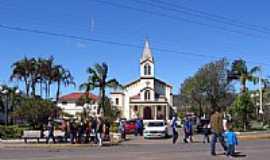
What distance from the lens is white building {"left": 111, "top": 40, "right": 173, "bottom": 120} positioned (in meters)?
110

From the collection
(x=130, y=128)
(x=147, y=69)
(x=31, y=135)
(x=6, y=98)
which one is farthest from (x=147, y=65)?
(x=31, y=135)

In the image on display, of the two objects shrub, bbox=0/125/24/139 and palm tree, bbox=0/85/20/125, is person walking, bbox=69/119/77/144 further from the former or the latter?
palm tree, bbox=0/85/20/125

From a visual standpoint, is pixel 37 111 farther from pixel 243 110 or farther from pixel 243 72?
pixel 243 72

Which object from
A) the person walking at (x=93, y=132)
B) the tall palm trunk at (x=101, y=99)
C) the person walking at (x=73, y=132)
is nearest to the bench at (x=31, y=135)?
the person walking at (x=73, y=132)

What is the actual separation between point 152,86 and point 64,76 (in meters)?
40.1

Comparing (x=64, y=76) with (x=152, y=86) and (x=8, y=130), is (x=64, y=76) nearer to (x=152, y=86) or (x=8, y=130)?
(x=8, y=130)

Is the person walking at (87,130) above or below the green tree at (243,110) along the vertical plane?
below

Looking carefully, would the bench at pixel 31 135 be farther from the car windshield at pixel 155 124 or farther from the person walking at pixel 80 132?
the car windshield at pixel 155 124

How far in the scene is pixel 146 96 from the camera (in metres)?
111

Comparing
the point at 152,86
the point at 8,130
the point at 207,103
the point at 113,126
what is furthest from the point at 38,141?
the point at 152,86

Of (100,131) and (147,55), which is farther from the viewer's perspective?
(147,55)

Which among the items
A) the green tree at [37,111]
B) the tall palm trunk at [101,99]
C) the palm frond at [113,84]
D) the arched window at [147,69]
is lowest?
the green tree at [37,111]

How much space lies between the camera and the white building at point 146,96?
359 feet

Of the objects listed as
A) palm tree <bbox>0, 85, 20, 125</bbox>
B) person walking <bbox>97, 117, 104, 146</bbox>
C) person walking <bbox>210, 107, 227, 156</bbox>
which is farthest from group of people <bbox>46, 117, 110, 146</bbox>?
palm tree <bbox>0, 85, 20, 125</bbox>
